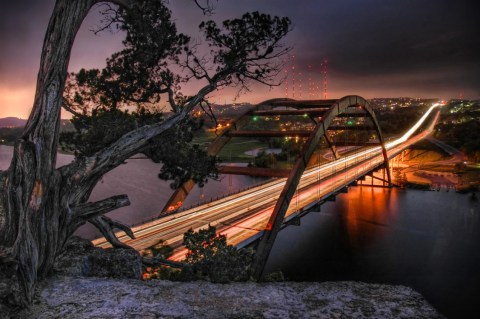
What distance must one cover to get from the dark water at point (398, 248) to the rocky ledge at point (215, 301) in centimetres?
2080

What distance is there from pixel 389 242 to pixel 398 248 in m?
1.79

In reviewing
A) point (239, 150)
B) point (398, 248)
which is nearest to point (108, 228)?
point (398, 248)

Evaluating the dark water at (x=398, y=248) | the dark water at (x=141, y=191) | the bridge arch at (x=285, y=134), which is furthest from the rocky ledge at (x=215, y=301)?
the dark water at (x=141, y=191)

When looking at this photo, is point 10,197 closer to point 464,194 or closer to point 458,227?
point 458,227

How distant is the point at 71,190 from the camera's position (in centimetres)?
657

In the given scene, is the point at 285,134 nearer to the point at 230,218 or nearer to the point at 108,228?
the point at 230,218

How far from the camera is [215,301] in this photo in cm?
580

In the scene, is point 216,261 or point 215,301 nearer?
point 215,301

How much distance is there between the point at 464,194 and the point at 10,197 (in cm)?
6414

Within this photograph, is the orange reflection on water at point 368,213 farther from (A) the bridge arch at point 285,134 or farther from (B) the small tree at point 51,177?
(B) the small tree at point 51,177

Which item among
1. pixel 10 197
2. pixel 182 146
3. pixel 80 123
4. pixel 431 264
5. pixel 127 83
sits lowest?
pixel 431 264

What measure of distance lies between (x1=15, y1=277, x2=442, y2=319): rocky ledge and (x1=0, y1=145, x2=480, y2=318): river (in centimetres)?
1327

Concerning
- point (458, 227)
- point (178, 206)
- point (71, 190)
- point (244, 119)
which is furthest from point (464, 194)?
point (71, 190)

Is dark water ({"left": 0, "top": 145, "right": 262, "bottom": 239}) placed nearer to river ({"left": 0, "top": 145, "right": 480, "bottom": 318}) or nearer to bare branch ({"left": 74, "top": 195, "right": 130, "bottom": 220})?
river ({"left": 0, "top": 145, "right": 480, "bottom": 318})
